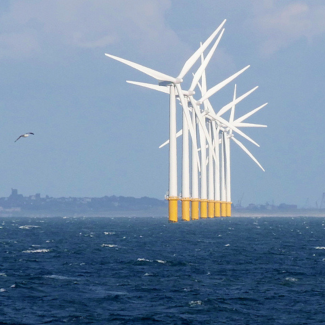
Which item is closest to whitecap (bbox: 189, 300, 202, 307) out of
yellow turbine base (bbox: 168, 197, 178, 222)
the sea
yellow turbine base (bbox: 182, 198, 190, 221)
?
the sea

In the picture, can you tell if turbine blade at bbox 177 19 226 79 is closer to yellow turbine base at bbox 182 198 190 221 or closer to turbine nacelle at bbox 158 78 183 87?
turbine nacelle at bbox 158 78 183 87

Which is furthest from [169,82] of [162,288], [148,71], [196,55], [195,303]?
[195,303]

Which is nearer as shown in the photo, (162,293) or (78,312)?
(78,312)

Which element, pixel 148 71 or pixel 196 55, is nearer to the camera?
pixel 196 55

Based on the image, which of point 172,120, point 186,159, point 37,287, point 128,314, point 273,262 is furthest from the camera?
point 186,159

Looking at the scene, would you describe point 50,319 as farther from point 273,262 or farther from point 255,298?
point 273,262

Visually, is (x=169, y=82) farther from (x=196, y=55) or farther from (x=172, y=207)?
(x=172, y=207)

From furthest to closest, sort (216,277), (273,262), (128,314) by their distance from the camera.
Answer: (273,262)
(216,277)
(128,314)

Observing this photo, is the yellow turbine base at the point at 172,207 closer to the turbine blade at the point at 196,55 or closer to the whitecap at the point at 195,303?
the turbine blade at the point at 196,55

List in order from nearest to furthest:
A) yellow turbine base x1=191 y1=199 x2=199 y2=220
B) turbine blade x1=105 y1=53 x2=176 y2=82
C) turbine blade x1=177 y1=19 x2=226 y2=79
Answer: turbine blade x1=105 y1=53 x2=176 y2=82 → turbine blade x1=177 y1=19 x2=226 y2=79 → yellow turbine base x1=191 y1=199 x2=199 y2=220

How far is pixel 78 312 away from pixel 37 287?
27.0ft

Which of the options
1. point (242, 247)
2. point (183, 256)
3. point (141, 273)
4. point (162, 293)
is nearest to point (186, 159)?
point (242, 247)

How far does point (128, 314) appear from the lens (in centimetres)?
3109

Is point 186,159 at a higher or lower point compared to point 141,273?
higher
